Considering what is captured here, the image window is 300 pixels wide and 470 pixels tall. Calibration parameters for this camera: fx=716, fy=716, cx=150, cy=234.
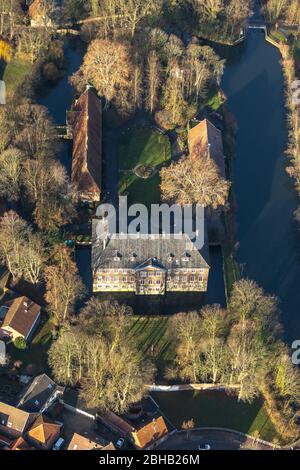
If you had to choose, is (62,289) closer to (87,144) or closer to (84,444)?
(84,444)

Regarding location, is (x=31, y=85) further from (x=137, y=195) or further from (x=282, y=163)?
(x=282, y=163)

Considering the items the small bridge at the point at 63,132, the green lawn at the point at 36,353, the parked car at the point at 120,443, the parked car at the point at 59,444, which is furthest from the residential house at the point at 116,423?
the small bridge at the point at 63,132

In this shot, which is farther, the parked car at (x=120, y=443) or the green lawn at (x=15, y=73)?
the green lawn at (x=15, y=73)

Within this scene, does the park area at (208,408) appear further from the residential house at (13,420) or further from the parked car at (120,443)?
the residential house at (13,420)

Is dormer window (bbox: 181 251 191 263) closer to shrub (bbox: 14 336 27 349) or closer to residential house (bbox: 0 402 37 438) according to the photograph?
shrub (bbox: 14 336 27 349)

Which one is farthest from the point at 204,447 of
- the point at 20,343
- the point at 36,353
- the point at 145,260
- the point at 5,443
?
the point at 20,343

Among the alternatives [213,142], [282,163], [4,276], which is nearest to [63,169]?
[4,276]
